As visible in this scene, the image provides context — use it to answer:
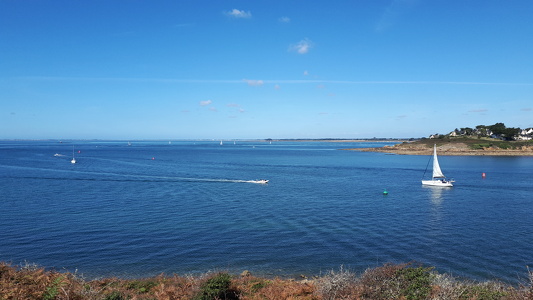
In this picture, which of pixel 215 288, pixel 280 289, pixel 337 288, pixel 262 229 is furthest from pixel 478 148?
pixel 215 288

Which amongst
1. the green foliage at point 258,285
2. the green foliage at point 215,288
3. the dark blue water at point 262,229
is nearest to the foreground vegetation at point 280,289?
the green foliage at point 215,288

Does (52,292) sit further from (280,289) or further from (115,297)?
(280,289)

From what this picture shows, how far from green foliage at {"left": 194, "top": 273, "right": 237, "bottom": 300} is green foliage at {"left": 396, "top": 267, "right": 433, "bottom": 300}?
7.77 metres

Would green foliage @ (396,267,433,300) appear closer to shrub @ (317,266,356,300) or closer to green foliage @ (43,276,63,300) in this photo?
shrub @ (317,266,356,300)

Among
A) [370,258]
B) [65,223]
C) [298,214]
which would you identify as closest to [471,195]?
[298,214]

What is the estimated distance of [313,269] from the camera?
25.1 m

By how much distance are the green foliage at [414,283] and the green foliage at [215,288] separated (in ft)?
25.5

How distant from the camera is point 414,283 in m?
16.0

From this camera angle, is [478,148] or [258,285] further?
[478,148]

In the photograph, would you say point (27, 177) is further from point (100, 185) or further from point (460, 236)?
point (460, 236)

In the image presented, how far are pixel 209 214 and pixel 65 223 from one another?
14.9 metres

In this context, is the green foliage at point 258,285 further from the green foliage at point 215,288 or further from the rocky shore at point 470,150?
the rocky shore at point 470,150

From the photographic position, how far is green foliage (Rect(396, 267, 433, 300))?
15.6 m

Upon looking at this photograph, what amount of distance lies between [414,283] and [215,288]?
8791mm
